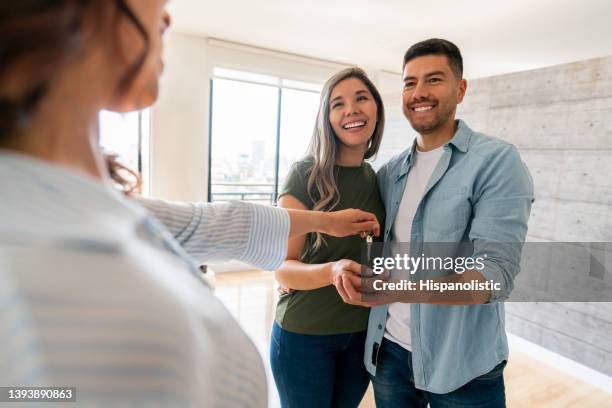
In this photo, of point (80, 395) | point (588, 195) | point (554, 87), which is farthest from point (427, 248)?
point (554, 87)

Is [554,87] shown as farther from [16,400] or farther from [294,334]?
[16,400]

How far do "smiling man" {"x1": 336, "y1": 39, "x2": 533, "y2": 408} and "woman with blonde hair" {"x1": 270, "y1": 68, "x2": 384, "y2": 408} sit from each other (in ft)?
0.29

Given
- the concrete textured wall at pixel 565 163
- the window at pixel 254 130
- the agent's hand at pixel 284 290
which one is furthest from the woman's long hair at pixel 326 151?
the window at pixel 254 130

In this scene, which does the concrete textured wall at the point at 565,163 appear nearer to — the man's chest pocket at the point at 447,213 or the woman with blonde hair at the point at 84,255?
the man's chest pocket at the point at 447,213

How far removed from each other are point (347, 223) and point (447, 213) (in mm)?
373

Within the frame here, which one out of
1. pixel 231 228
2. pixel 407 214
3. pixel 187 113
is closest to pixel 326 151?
pixel 407 214

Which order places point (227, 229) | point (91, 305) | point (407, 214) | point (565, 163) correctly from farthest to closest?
point (565, 163)
point (407, 214)
point (227, 229)
point (91, 305)

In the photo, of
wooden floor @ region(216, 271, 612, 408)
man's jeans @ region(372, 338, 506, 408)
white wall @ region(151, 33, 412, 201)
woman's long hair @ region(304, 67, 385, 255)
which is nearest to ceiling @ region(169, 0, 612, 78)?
white wall @ region(151, 33, 412, 201)

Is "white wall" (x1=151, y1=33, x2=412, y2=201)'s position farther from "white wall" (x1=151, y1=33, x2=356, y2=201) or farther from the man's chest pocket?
the man's chest pocket

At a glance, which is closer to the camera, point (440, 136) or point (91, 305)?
point (91, 305)

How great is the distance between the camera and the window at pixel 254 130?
5402 millimetres

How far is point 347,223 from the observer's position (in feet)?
3.69

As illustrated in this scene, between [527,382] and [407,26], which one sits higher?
[407,26]

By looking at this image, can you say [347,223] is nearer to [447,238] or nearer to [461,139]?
[447,238]
